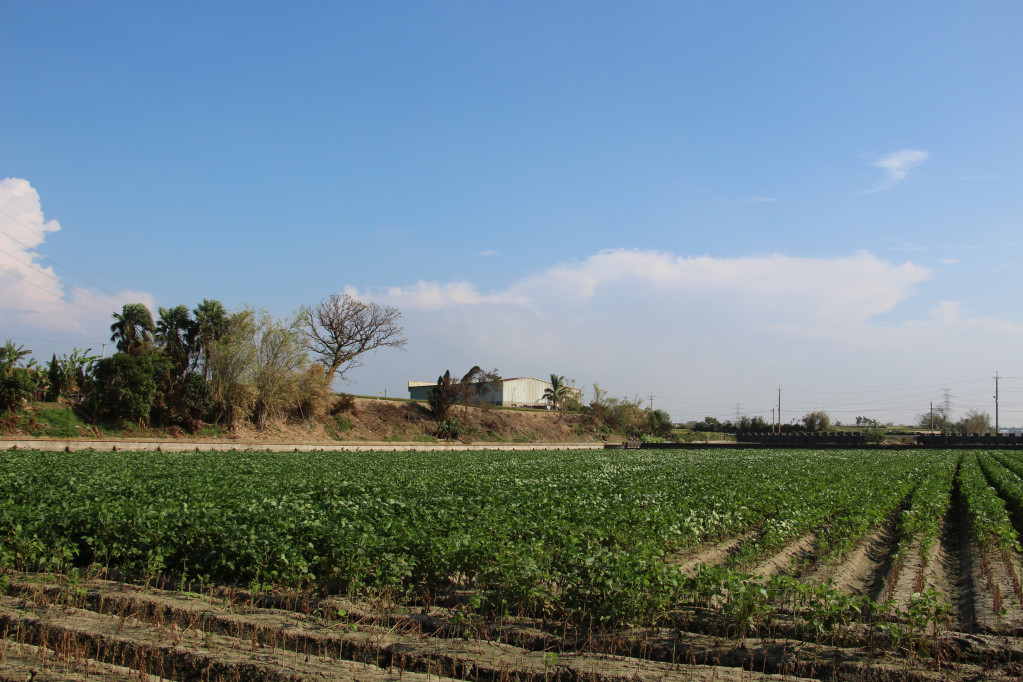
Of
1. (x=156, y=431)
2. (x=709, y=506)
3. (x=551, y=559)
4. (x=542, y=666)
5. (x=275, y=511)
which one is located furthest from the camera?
(x=156, y=431)

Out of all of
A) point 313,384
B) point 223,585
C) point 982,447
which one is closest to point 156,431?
point 313,384

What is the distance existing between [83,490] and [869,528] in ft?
52.4

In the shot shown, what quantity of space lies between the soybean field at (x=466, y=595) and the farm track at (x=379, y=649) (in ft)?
0.08

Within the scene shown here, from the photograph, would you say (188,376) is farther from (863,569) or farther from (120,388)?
(863,569)

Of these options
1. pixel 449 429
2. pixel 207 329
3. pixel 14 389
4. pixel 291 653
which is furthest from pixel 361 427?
pixel 291 653

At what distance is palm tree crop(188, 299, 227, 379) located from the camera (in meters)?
42.0

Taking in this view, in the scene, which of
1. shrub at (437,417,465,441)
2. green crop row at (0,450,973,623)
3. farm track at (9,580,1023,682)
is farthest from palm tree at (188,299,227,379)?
farm track at (9,580,1023,682)

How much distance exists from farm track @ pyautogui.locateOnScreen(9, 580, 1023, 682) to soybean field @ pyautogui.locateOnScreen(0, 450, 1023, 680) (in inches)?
1.0

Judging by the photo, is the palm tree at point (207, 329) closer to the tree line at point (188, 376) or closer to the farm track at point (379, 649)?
the tree line at point (188, 376)

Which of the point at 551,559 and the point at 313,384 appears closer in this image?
the point at 551,559

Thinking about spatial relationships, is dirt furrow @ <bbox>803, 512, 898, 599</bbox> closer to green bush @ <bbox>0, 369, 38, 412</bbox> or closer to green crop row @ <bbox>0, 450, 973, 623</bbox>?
green crop row @ <bbox>0, 450, 973, 623</bbox>

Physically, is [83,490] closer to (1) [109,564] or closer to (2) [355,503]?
(1) [109,564]

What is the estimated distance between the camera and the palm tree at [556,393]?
8662cm

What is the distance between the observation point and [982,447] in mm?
71812
